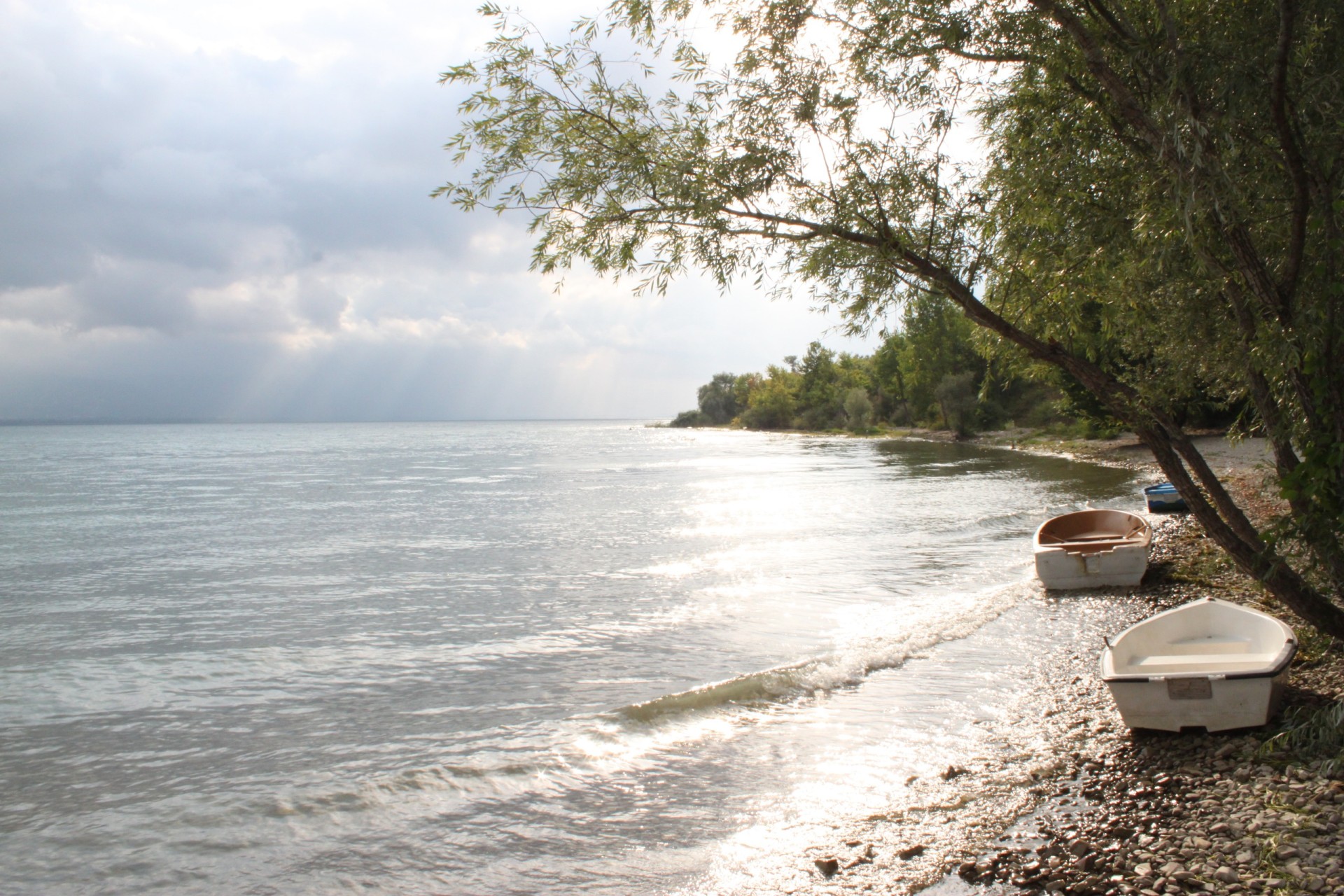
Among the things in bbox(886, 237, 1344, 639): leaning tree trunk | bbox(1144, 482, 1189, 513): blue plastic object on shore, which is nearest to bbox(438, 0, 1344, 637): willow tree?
bbox(886, 237, 1344, 639): leaning tree trunk

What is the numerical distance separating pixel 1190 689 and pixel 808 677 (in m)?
5.23

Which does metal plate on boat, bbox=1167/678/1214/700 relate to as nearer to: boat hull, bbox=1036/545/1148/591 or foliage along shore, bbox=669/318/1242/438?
foliage along shore, bbox=669/318/1242/438

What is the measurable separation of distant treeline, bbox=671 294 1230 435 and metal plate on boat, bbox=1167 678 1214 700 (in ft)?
9.07

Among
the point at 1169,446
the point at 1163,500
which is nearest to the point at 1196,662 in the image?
the point at 1169,446

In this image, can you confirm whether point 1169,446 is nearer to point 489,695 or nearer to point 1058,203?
point 1058,203

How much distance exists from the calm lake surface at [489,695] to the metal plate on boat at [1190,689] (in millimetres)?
1376

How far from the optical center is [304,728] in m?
10.5

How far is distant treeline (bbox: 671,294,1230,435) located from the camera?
36.0 feet

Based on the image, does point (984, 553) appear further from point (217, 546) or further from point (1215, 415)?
point (1215, 415)

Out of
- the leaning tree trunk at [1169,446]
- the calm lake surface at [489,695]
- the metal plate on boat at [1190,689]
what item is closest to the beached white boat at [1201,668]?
the metal plate on boat at [1190,689]

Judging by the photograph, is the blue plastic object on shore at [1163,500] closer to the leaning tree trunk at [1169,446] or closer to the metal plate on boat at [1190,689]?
the leaning tree trunk at [1169,446]

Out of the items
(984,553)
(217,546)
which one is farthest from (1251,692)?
(217,546)

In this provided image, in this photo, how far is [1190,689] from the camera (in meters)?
7.87

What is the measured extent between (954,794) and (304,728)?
7996 mm
